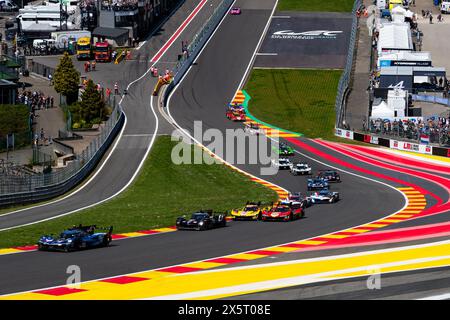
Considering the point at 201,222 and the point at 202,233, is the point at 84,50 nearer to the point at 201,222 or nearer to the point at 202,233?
the point at 201,222

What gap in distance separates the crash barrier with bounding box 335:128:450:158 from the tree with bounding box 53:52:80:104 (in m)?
23.1

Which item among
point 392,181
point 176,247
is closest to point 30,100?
point 392,181

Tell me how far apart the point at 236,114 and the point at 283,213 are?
3894 cm

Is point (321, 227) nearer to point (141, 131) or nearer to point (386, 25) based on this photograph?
point (141, 131)

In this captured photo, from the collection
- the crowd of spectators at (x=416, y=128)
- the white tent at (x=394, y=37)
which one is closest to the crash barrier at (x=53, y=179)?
the crowd of spectators at (x=416, y=128)

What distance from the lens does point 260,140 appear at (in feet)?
283

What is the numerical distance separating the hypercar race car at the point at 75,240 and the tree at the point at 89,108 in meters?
40.8

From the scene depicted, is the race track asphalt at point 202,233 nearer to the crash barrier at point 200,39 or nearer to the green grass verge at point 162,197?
the green grass verge at point 162,197

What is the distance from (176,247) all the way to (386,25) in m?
75.7

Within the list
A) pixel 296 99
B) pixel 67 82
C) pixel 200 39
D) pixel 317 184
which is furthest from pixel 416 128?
pixel 200 39

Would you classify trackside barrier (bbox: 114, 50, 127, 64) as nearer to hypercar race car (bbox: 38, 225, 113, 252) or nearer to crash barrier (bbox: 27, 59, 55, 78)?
crash barrier (bbox: 27, 59, 55, 78)

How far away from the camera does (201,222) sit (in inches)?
2053

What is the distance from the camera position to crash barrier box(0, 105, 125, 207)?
6003cm

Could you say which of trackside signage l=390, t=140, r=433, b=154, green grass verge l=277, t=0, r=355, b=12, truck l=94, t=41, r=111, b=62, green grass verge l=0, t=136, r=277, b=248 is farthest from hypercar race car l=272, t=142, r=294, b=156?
green grass verge l=277, t=0, r=355, b=12
